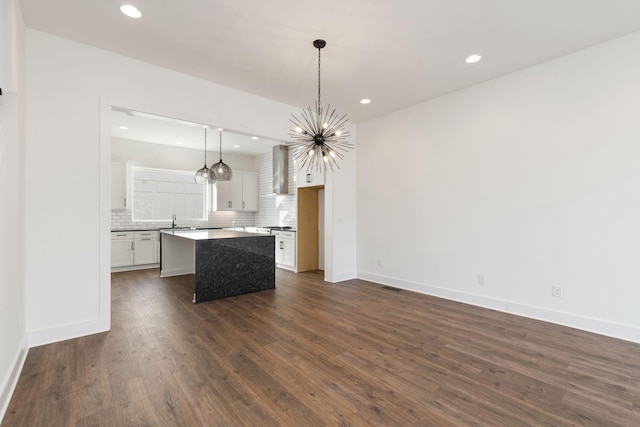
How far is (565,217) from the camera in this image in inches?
135

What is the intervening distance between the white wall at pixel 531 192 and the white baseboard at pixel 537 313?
0.01m

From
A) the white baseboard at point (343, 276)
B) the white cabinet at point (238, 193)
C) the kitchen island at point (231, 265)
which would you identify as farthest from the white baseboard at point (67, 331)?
the white cabinet at point (238, 193)

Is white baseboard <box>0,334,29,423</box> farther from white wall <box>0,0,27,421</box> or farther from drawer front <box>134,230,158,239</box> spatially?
drawer front <box>134,230,158,239</box>

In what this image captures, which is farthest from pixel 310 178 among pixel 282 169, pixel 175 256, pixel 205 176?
pixel 175 256

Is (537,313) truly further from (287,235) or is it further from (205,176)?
(205,176)

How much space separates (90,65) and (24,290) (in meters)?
2.45

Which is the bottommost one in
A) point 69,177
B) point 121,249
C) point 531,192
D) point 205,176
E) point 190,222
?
point 121,249

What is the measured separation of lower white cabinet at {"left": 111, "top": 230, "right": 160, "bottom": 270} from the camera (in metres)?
6.43

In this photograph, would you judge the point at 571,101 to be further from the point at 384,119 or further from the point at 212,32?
the point at 212,32

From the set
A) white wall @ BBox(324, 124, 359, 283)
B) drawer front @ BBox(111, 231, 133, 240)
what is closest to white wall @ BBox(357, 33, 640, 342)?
white wall @ BBox(324, 124, 359, 283)

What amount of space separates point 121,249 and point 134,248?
25cm

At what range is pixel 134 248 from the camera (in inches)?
262

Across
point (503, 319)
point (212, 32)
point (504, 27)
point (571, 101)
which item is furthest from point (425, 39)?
point (503, 319)

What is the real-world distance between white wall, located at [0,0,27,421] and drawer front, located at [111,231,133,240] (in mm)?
4029
